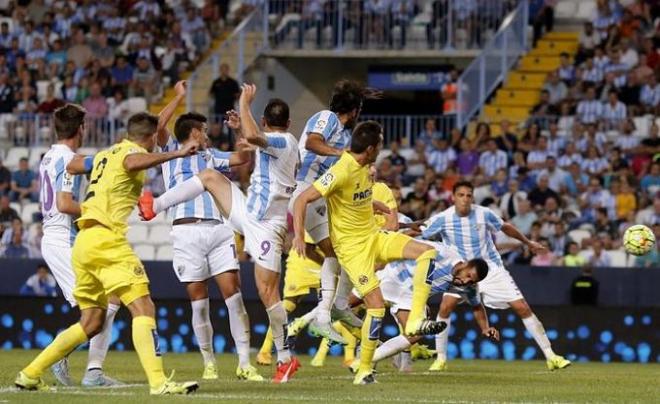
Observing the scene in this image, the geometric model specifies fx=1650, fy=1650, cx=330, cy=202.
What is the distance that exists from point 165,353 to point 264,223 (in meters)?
7.84

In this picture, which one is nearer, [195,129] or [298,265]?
[195,129]

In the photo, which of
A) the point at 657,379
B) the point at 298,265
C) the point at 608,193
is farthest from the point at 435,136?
the point at 657,379

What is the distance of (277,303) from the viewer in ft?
47.8

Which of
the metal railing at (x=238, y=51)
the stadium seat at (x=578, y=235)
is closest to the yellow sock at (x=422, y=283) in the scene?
the stadium seat at (x=578, y=235)

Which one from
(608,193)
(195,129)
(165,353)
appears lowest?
(165,353)

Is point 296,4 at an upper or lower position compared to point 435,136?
upper

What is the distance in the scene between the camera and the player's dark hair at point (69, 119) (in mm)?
13594

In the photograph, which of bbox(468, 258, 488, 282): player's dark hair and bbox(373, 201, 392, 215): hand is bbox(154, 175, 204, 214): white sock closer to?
bbox(373, 201, 392, 215): hand

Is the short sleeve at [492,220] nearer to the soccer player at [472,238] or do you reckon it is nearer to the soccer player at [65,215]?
the soccer player at [472,238]

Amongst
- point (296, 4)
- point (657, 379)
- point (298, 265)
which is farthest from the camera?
point (296, 4)

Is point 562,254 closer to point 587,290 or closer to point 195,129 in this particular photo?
point 587,290

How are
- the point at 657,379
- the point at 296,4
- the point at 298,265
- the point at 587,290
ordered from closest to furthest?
the point at 657,379 → the point at 298,265 → the point at 587,290 → the point at 296,4

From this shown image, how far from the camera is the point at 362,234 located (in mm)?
13977

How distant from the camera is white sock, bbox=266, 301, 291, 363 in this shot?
1433 centimetres
